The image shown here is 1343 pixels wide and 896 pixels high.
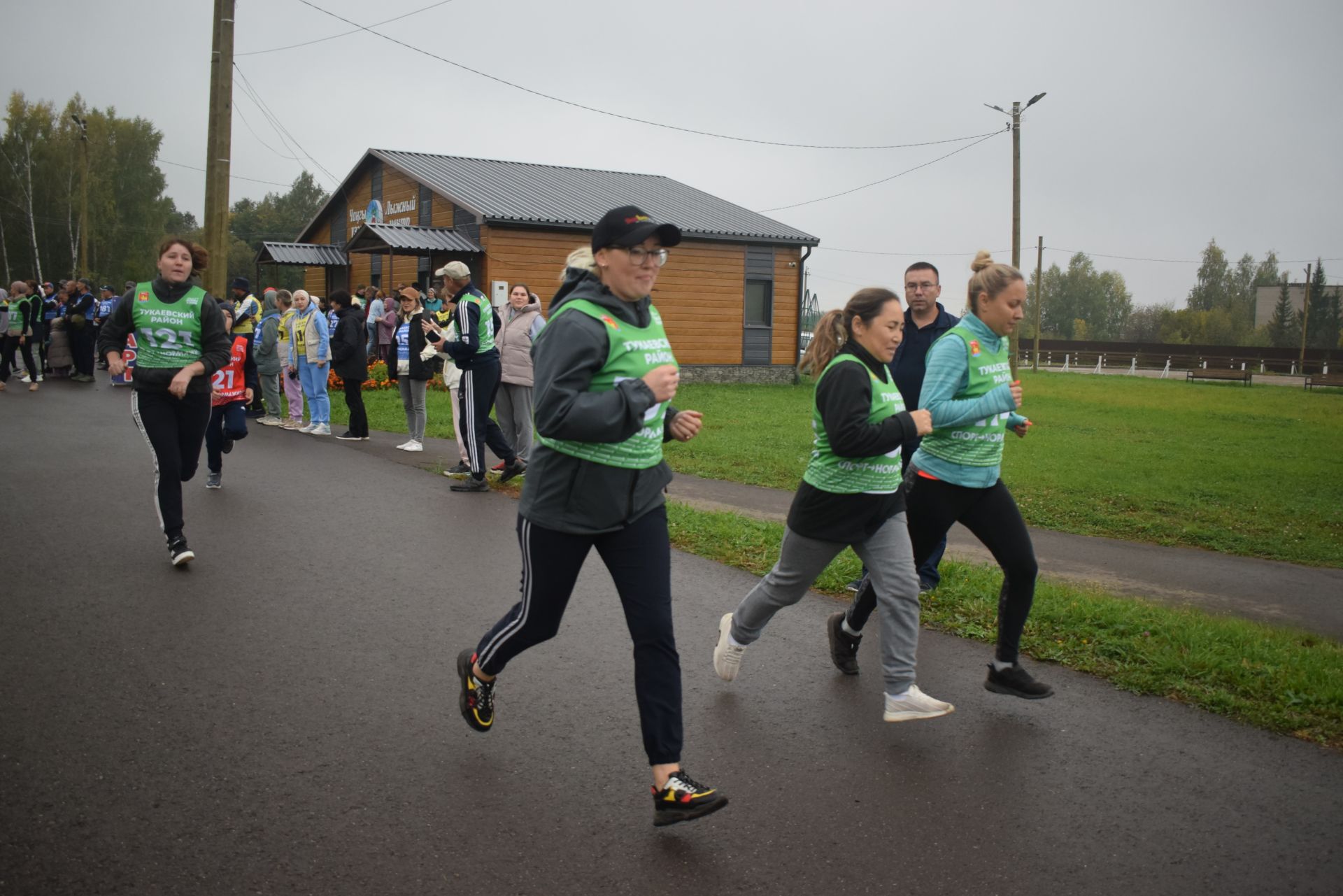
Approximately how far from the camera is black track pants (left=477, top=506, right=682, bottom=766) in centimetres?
359

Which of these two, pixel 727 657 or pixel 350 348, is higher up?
pixel 350 348

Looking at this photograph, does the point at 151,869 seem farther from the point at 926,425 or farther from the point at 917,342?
the point at 917,342

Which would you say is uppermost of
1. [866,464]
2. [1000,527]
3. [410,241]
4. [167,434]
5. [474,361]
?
[410,241]

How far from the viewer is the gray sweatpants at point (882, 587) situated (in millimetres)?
4457

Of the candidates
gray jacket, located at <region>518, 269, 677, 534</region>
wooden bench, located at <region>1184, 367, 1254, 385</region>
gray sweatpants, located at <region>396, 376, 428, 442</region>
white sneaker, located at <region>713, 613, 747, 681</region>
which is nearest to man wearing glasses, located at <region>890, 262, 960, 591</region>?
white sneaker, located at <region>713, 613, 747, 681</region>

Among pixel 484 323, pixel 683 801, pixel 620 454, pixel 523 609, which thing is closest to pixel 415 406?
pixel 484 323

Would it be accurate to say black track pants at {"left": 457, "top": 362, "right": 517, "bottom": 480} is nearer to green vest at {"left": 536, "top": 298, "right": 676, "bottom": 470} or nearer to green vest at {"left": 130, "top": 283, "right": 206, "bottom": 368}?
green vest at {"left": 130, "top": 283, "right": 206, "bottom": 368}

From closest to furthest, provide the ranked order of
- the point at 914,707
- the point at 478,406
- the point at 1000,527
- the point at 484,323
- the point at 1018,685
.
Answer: the point at 914,707, the point at 1018,685, the point at 1000,527, the point at 484,323, the point at 478,406

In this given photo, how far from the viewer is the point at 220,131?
53.3 feet

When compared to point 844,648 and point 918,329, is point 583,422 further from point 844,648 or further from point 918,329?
point 918,329

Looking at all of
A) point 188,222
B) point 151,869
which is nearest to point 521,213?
point 151,869

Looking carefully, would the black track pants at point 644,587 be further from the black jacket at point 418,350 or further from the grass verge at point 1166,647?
the black jacket at point 418,350

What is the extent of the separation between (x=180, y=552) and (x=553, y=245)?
70.0ft

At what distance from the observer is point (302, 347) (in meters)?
14.6
